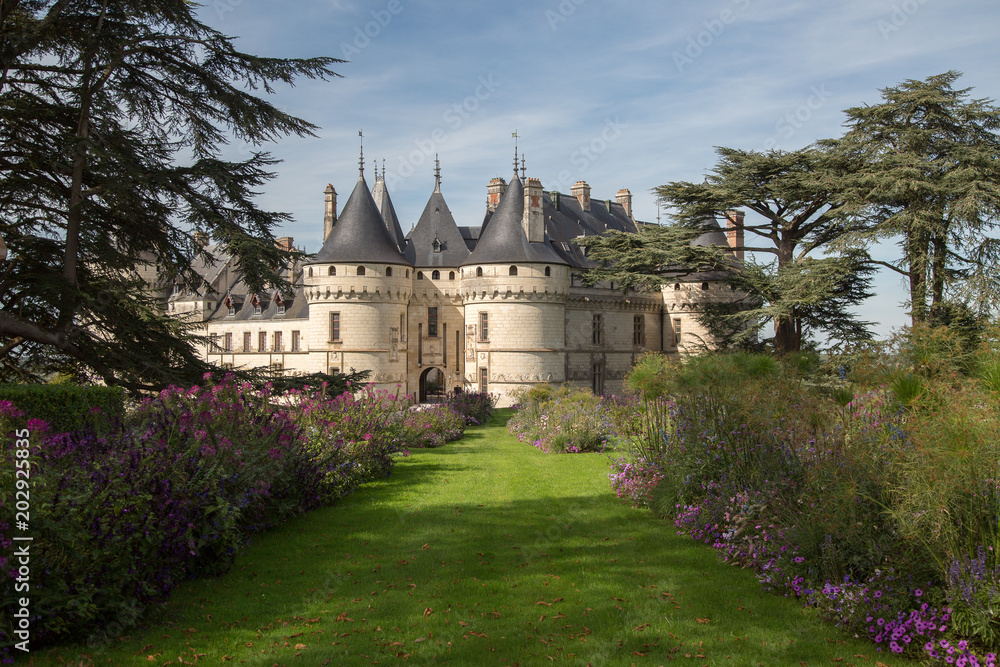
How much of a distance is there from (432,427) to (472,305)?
14943 mm

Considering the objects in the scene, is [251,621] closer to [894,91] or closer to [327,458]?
[327,458]

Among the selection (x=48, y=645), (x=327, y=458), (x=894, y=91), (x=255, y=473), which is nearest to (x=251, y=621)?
(x=48, y=645)

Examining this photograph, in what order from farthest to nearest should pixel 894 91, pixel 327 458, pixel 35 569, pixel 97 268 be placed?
pixel 894 91 → pixel 97 268 → pixel 327 458 → pixel 35 569

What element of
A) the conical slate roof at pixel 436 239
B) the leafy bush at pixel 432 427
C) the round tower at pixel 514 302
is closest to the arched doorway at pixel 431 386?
the round tower at pixel 514 302

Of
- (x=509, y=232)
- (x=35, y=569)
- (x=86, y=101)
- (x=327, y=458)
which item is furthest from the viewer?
(x=509, y=232)

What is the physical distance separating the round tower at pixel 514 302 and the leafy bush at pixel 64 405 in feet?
69.7

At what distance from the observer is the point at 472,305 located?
99.4 feet

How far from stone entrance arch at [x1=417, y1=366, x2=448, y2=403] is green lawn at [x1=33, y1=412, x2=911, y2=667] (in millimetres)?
25072

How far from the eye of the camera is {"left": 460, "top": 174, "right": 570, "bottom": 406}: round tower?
29.5 metres

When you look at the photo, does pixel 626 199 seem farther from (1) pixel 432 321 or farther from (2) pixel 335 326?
(2) pixel 335 326

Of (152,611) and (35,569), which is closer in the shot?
(35,569)

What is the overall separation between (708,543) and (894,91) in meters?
19.6

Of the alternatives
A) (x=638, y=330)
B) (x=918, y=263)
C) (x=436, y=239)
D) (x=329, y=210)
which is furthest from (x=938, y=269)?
(x=329, y=210)

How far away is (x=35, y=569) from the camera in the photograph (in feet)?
14.9
